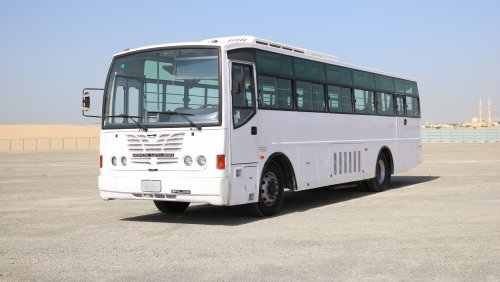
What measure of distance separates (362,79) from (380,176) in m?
2.76

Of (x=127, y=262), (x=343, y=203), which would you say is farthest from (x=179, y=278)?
(x=343, y=203)

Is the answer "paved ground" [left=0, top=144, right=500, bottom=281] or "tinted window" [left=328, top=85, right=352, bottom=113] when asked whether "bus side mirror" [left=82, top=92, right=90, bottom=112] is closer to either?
"paved ground" [left=0, top=144, right=500, bottom=281]

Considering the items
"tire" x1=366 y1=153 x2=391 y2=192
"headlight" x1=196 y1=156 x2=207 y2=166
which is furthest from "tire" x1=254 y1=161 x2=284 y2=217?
"tire" x1=366 y1=153 x2=391 y2=192

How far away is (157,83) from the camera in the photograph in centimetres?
1148

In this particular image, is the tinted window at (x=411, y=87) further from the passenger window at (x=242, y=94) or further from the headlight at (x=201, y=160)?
the headlight at (x=201, y=160)

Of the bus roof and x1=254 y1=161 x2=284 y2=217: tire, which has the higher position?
the bus roof

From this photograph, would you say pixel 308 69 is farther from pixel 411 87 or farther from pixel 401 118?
pixel 411 87

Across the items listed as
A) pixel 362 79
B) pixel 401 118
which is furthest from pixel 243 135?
pixel 401 118

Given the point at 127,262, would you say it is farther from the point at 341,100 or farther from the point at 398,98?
the point at 398,98

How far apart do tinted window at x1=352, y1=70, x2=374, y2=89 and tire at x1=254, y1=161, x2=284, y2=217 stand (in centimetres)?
462

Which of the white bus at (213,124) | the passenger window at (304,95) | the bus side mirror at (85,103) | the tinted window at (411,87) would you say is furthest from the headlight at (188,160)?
the tinted window at (411,87)

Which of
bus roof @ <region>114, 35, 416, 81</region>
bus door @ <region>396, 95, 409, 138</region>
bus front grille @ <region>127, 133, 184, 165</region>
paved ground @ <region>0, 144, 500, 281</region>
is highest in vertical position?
bus roof @ <region>114, 35, 416, 81</region>

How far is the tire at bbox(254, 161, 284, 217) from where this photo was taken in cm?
1186

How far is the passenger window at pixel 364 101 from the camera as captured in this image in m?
16.2
